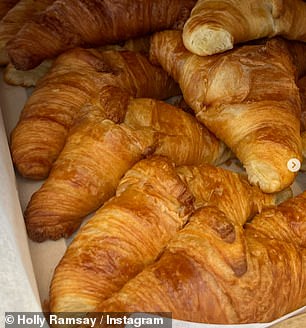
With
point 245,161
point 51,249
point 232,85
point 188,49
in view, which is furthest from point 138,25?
point 51,249

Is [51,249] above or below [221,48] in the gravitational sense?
below

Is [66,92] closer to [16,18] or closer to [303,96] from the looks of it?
[16,18]

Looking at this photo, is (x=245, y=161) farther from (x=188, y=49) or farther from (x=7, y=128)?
(x=7, y=128)

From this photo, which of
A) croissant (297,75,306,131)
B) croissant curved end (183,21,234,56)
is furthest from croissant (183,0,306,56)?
croissant (297,75,306,131)

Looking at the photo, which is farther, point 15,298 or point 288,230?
point 288,230

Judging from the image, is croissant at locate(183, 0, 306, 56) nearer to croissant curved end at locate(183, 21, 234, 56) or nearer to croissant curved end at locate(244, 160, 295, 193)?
croissant curved end at locate(183, 21, 234, 56)

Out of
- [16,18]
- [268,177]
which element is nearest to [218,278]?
[268,177]

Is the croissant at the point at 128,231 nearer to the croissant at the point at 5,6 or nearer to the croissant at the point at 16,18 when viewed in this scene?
the croissant at the point at 16,18
